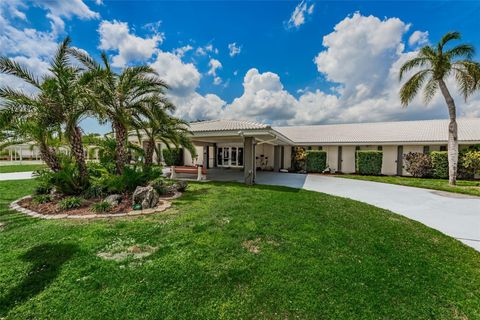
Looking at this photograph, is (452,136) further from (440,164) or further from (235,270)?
(235,270)

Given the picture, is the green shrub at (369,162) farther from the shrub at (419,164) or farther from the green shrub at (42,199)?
the green shrub at (42,199)

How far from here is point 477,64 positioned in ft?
40.4

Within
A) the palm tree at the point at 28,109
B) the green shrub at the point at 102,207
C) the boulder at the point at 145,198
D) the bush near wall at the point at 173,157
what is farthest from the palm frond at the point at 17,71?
the bush near wall at the point at 173,157

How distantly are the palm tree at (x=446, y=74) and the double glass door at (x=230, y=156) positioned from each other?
14973mm

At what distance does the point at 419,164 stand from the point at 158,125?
1969cm

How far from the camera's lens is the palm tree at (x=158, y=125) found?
9547 mm

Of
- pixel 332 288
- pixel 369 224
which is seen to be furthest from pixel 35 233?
pixel 369 224

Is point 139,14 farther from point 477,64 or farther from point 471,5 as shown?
Answer: point 477,64

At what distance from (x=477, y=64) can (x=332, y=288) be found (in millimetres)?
17345

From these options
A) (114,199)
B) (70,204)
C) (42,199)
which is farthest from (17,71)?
(114,199)

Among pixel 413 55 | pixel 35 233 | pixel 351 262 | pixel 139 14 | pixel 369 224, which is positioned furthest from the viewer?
pixel 413 55

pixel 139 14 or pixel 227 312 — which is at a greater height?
pixel 139 14

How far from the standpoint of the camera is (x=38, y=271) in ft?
11.4

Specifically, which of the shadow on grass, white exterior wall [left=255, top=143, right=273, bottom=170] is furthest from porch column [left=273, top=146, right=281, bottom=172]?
the shadow on grass
